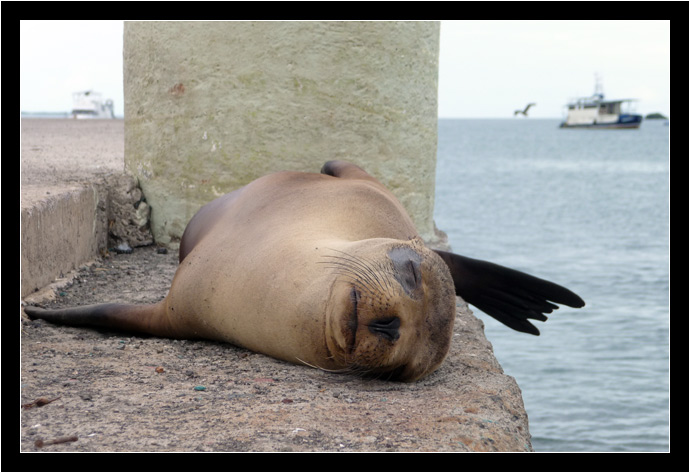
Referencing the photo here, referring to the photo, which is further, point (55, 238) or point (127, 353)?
point (55, 238)

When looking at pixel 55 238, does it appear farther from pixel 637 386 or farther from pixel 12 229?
pixel 637 386

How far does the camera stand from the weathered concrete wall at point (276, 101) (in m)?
5.46

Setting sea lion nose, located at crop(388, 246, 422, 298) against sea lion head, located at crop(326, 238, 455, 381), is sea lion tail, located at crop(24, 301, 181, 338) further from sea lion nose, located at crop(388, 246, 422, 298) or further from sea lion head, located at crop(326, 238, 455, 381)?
sea lion nose, located at crop(388, 246, 422, 298)

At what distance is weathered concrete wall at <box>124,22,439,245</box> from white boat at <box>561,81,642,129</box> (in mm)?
78324

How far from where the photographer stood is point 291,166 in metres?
5.56

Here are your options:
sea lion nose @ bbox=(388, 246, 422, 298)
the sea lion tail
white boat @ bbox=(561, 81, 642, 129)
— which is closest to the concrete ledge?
the sea lion tail

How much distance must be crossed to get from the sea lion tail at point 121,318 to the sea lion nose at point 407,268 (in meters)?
1.35

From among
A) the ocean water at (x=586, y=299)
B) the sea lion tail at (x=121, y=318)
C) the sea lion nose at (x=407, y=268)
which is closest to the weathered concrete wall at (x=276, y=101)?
the sea lion tail at (x=121, y=318)

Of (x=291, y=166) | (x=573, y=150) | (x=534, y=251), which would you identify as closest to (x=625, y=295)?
(x=534, y=251)

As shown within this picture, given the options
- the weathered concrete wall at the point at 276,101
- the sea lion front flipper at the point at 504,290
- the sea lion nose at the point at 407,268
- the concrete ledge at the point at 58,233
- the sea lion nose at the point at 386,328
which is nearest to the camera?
the sea lion nose at the point at 386,328

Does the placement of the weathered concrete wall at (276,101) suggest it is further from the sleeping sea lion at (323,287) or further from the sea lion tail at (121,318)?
the sea lion tail at (121,318)

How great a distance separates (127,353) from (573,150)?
98929 millimetres

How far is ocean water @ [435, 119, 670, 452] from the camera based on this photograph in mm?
11078

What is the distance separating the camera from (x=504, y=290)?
13.0ft
